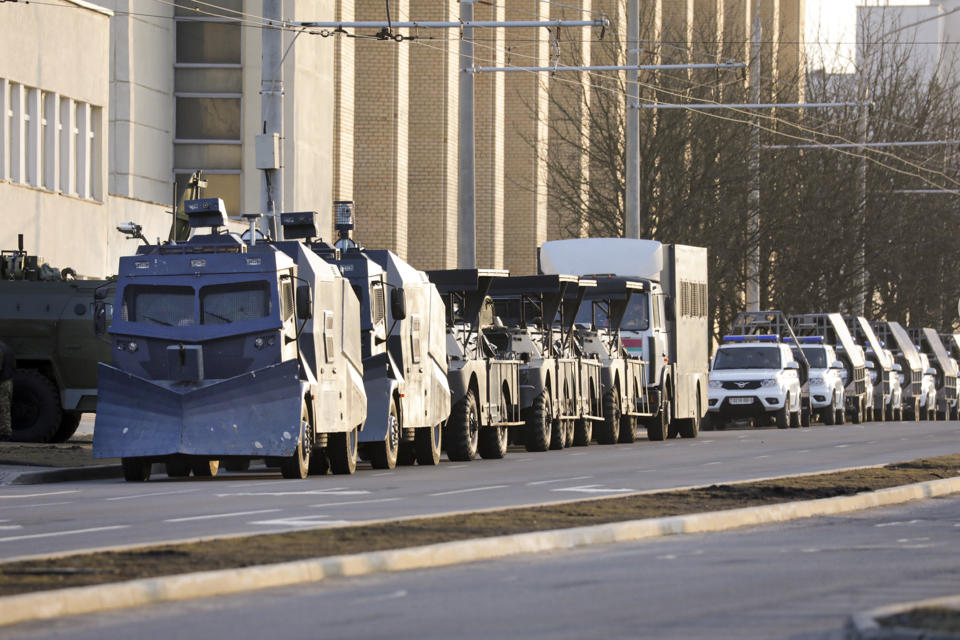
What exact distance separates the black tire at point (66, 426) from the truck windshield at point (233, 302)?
7787mm

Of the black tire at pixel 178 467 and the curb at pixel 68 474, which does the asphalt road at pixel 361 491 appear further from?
the curb at pixel 68 474

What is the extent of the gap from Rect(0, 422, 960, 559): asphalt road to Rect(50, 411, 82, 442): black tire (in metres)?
5.76

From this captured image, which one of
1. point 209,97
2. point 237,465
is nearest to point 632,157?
point 209,97

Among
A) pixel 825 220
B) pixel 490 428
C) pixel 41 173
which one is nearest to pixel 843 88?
pixel 825 220

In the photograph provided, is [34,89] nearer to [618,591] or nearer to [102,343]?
[102,343]

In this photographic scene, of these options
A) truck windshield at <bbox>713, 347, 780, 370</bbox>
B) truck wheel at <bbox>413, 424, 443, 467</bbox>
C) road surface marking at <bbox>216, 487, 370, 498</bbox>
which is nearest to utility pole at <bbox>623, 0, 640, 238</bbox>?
truck windshield at <bbox>713, 347, 780, 370</bbox>

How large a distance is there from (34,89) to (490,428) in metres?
14.5

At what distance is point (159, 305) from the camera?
23828mm

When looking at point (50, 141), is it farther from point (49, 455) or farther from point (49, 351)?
point (49, 455)

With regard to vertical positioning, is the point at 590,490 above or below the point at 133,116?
below

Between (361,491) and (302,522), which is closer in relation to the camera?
(302,522)

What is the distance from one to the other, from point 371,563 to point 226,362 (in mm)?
11191

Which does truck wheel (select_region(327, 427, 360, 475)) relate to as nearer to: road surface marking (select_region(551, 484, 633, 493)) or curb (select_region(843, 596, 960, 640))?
road surface marking (select_region(551, 484, 633, 493))

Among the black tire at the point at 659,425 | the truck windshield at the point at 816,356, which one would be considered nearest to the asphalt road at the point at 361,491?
the black tire at the point at 659,425
